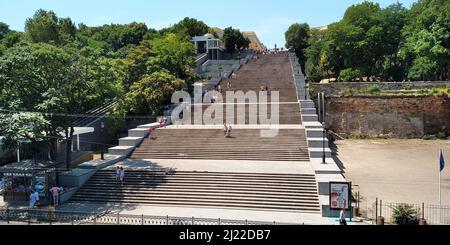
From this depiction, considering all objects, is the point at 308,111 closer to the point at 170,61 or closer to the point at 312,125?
the point at 312,125

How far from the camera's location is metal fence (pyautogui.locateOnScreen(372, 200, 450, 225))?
1866 cm

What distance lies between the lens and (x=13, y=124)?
22.5 m

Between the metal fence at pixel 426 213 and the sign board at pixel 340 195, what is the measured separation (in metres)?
1.33

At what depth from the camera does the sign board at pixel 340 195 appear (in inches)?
765

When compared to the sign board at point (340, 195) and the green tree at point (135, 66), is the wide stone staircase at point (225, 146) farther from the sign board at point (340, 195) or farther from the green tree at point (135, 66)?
the green tree at point (135, 66)

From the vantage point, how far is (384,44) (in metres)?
55.1

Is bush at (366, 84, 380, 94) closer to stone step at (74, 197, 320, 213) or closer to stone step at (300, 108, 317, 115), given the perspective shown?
stone step at (300, 108, 317, 115)

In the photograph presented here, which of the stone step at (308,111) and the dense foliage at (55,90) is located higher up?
the dense foliage at (55,90)

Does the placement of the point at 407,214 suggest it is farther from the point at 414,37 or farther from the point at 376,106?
the point at 414,37

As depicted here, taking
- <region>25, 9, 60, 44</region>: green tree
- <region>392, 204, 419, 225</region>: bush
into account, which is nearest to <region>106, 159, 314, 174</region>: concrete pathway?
<region>392, 204, 419, 225</region>: bush

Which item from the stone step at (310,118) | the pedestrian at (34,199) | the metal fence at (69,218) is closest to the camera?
the metal fence at (69,218)

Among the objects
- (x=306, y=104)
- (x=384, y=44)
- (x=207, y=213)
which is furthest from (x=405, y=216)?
(x=384, y=44)

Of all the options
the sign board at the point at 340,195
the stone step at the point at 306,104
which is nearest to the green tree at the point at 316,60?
the stone step at the point at 306,104

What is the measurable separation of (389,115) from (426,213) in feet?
87.2
